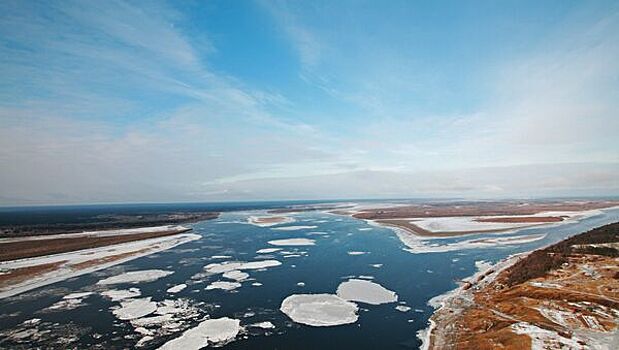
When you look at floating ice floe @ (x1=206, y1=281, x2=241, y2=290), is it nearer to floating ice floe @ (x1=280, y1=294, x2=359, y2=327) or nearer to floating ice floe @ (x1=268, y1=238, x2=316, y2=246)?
floating ice floe @ (x1=280, y1=294, x2=359, y2=327)

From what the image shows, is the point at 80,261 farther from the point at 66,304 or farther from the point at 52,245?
the point at 66,304

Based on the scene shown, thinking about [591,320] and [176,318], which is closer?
[591,320]

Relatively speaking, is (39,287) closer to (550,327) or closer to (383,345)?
(383,345)

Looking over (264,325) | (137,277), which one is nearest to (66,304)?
(137,277)

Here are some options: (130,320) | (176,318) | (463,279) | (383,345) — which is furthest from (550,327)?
(130,320)

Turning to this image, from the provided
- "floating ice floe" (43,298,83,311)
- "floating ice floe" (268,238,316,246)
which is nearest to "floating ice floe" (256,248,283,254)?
"floating ice floe" (268,238,316,246)

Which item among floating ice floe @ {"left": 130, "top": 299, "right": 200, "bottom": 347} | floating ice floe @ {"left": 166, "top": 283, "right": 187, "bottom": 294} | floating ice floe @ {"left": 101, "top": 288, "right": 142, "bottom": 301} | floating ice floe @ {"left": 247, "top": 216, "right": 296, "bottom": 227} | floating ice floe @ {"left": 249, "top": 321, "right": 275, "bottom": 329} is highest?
floating ice floe @ {"left": 247, "top": 216, "right": 296, "bottom": 227}

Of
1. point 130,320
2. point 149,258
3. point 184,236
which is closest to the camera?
point 130,320
